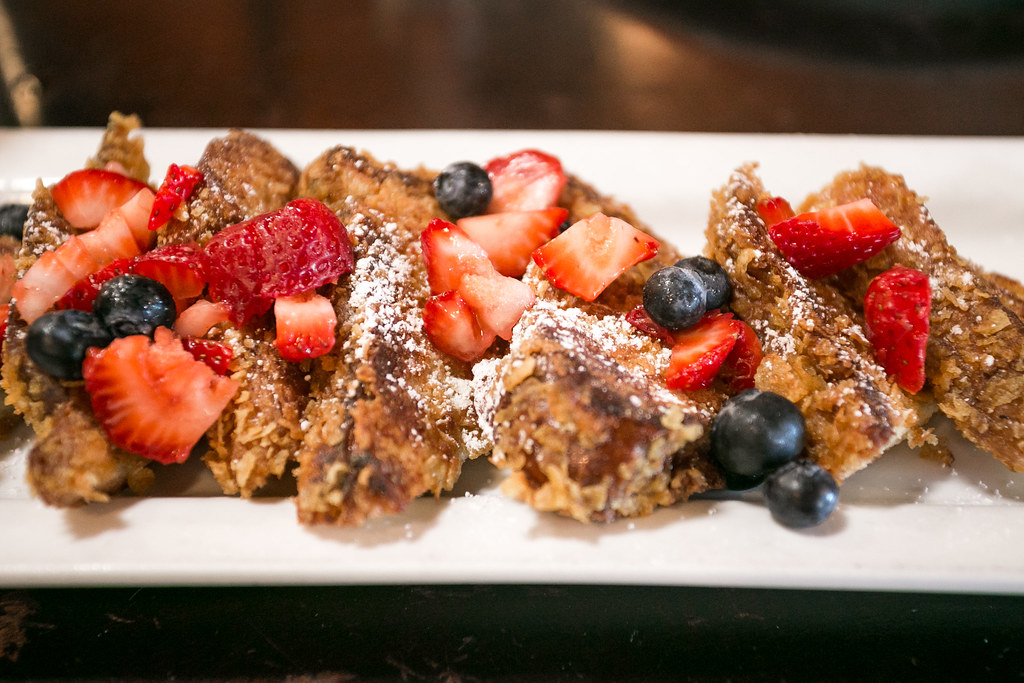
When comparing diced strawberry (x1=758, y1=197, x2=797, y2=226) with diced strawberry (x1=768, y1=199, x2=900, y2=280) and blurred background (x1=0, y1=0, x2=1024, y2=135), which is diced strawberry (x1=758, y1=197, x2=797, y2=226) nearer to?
diced strawberry (x1=768, y1=199, x2=900, y2=280)

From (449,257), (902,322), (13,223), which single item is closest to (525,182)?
(449,257)

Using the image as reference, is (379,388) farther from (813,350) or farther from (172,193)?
(813,350)

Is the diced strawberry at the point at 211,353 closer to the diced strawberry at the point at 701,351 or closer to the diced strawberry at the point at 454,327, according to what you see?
the diced strawberry at the point at 454,327

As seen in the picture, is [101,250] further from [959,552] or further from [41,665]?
[959,552]

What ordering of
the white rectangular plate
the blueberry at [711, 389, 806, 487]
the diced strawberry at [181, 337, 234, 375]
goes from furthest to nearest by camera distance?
1. the diced strawberry at [181, 337, 234, 375]
2. the blueberry at [711, 389, 806, 487]
3. the white rectangular plate

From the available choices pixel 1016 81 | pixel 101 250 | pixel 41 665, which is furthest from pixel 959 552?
pixel 1016 81

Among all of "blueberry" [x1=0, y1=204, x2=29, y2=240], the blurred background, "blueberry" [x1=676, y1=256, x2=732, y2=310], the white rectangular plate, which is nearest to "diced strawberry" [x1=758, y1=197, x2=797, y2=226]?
"blueberry" [x1=676, y1=256, x2=732, y2=310]

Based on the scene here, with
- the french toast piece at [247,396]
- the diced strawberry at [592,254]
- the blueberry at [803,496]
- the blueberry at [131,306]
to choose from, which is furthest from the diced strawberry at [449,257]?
the blueberry at [803,496]
